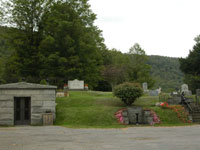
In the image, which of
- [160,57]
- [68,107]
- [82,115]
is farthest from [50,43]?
[160,57]

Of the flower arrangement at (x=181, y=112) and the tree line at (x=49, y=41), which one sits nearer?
the flower arrangement at (x=181, y=112)

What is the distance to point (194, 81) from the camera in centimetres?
4994

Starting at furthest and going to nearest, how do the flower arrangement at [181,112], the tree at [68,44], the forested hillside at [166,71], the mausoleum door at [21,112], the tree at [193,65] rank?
the forested hillside at [166,71]
the tree at [193,65]
the tree at [68,44]
the flower arrangement at [181,112]
the mausoleum door at [21,112]

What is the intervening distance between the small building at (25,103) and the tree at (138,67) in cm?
3633

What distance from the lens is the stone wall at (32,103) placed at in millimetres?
18531

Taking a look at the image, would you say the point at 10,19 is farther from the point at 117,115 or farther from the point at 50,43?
the point at 117,115

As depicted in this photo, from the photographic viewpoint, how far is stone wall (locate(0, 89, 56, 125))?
18.5 meters

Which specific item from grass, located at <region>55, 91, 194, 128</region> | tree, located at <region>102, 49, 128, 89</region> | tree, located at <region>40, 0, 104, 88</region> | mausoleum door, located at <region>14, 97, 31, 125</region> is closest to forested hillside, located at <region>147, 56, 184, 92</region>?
tree, located at <region>102, 49, 128, 89</region>

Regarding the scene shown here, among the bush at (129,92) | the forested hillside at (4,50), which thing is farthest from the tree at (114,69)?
the bush at (129,92)

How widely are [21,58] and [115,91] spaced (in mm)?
22520

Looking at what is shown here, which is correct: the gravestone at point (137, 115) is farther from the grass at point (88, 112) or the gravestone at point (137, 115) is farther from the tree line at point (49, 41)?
the tree line at point (49, 41)

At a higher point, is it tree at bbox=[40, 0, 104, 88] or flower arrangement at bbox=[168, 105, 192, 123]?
tree at bbox=[40, 0, 104, 88]

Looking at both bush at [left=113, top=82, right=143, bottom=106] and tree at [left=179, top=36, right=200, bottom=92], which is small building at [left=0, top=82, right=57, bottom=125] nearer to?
bush at [left=113, top=82, right=143, bottom=106]

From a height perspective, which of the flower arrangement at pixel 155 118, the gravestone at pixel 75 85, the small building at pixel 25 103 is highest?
the gravestone at pixel 75 85
